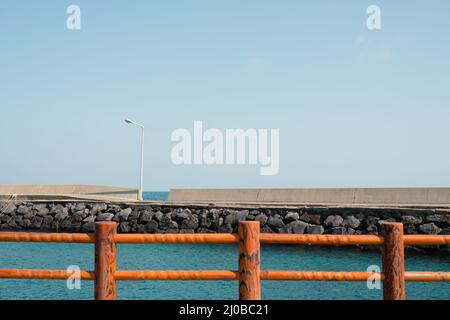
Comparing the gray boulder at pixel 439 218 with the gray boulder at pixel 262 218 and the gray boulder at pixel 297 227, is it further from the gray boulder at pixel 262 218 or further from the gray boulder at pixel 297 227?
the gray boulder at pixel 262 218

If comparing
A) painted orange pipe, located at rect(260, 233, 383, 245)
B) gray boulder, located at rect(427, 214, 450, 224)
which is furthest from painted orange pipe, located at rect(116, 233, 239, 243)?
gray boulder, located at rect(427, 214, 450, 224)

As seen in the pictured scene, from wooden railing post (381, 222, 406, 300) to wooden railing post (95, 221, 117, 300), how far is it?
2.97 meters

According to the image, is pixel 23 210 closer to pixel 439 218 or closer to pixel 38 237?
pixel 439 218

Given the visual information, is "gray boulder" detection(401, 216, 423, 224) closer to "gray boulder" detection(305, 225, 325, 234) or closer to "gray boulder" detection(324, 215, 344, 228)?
"gray boulder" detection(324, 215, 344, 228)

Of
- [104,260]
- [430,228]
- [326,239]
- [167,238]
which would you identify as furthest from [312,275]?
[430,228]

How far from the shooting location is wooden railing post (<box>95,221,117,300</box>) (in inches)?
219

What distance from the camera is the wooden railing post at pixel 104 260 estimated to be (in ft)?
18.2

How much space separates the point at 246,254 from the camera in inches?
215

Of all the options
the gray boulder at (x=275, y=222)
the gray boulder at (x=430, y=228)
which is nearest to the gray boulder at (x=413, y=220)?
the gray boulder at (x=430, y=228)
